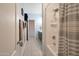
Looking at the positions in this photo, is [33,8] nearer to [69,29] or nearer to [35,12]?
[35,12]

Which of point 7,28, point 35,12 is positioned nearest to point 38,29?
point 35,12

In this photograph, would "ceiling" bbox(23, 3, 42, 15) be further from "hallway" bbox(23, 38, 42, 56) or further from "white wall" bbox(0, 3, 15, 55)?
"hallway" bbox(23, 38, 42, 56)

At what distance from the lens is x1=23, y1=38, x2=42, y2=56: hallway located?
2.98ft

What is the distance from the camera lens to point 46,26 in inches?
38.2

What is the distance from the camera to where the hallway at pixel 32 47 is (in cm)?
91

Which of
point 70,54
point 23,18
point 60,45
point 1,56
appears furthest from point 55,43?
point 1,56

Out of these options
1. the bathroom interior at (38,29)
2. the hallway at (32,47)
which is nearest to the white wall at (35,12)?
the bathroom interior at (38,29)

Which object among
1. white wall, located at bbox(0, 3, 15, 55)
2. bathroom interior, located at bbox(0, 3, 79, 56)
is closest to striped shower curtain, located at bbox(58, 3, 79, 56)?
bathroom interior, located at bbox(0, 3, 79, 56)

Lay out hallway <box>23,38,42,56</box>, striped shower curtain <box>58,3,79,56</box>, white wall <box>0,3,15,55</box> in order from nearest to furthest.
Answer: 1. striped shower curtain <box>58,3,79,56</box>
2. white wall <box>0,3,15,55</box>
3. hallway <box>23,38,42,56</box>

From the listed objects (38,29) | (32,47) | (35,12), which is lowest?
(32,47)

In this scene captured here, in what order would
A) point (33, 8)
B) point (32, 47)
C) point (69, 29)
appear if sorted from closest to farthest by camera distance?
1. point (69, 29)
2. point (33, 8)
3. point (32, 47)

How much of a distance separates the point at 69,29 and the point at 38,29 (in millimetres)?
318

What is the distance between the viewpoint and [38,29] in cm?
92

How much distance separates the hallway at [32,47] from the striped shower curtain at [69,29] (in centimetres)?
24
